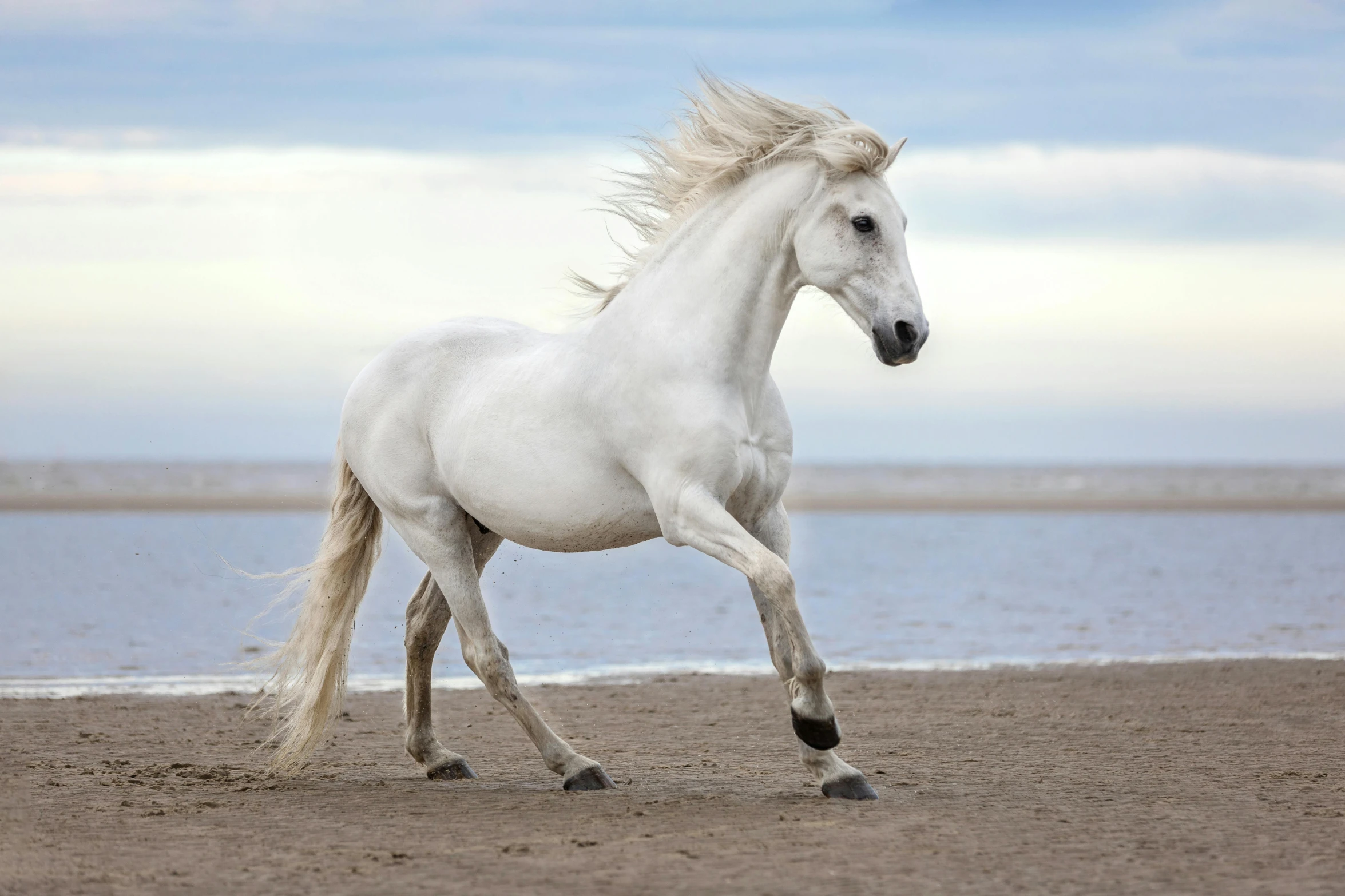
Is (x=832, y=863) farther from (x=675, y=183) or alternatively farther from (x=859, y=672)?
(x=859, y=672)

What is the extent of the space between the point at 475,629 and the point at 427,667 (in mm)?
638

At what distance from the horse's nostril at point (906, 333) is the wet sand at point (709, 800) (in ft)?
5.95

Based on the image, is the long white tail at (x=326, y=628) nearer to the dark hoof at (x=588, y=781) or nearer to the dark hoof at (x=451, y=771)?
the dark hoof at (x=451, y=771)

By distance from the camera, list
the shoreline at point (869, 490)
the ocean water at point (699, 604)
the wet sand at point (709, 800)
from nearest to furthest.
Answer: the wet sand at point (709, 800) → the ocean water at point (699, 604) → the shoreline at point (869, 490)

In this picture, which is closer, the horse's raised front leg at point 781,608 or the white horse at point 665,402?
the horse's raised front leg at point 781,608

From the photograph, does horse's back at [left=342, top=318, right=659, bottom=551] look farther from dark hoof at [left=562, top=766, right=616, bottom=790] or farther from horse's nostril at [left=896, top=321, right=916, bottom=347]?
horse's nostril at [left=896, top=321, right=916, bottom=347]

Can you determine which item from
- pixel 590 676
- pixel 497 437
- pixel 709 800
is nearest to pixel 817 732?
pixel 709 800

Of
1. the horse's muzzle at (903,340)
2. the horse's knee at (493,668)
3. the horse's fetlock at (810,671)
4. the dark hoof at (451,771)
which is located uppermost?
the horse's muzzle at (903,340)

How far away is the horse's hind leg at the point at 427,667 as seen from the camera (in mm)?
6699

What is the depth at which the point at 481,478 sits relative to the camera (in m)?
6.07

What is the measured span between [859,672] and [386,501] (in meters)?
5.05

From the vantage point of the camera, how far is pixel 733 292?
18.6 ft

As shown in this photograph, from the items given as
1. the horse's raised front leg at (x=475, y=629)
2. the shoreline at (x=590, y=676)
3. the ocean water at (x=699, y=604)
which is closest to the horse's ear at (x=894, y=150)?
the horse's raised front leg at (x=475, y=629)

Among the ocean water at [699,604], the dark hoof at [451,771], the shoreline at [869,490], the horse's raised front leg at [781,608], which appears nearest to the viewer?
the horse's raised front leg at [781,608]
